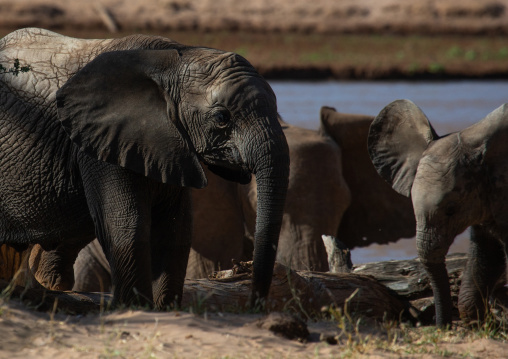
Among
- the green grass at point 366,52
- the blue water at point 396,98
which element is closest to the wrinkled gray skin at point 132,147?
the blue water at point 396,98

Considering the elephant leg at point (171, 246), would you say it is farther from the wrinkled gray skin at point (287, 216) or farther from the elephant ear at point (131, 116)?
the wrinkled gray skin at point (287, 216)

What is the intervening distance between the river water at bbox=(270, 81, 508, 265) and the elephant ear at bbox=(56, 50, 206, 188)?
10.9 meters

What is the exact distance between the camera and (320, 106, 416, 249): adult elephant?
28.4 feet

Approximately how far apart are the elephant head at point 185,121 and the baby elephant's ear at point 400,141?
4.94 ft

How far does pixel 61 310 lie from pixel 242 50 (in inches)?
1007

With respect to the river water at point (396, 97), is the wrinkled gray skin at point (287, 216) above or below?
below

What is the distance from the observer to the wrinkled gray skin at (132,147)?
486 cm

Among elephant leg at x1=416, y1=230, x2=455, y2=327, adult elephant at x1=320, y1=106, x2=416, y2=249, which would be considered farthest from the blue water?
elephant leg at x1=416, y1=230, x2=455, y2=327

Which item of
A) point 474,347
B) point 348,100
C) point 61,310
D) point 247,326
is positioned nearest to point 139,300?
point 61,310

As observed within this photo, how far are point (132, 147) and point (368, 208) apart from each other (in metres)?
4.00

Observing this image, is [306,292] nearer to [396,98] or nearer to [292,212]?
[292,212]

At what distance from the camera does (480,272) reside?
610cm

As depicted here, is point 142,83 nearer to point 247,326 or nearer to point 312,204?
point 247,326

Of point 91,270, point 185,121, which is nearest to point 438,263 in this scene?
point 185,121
